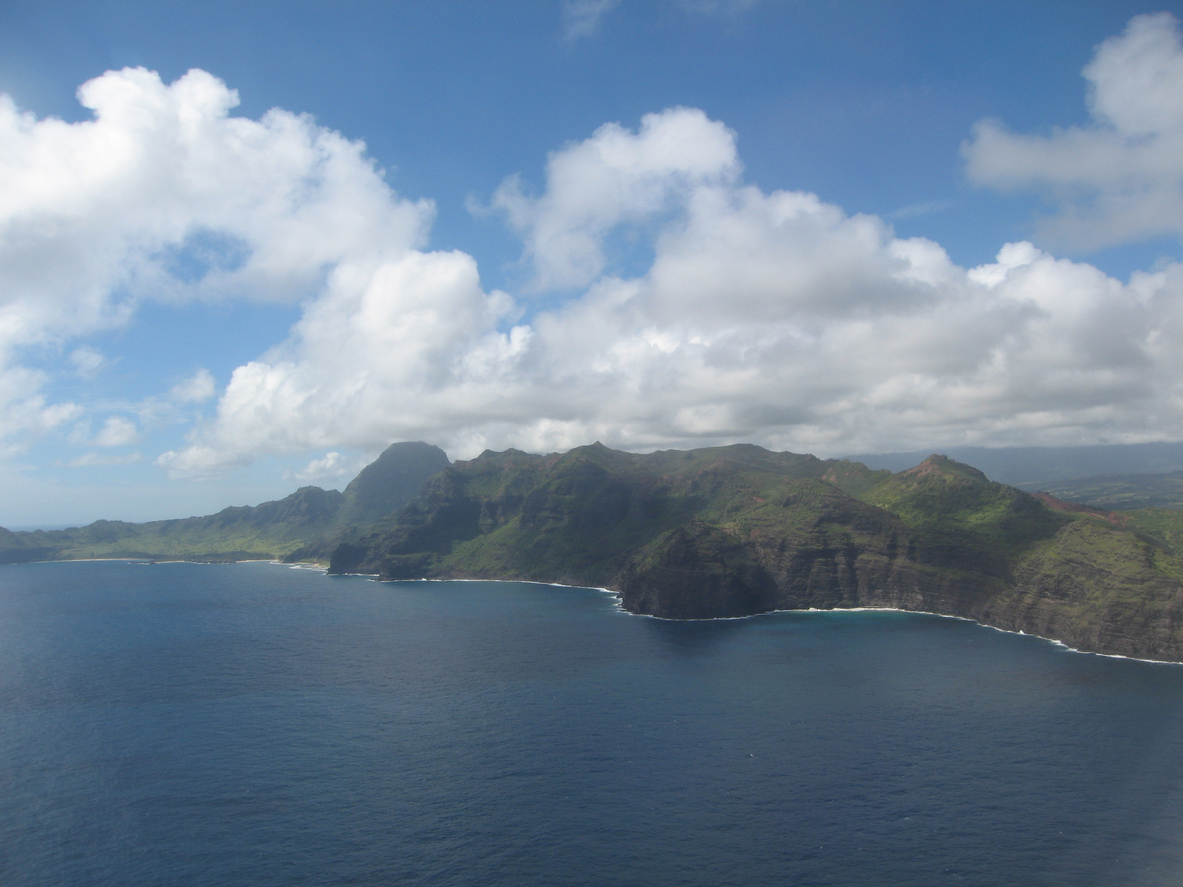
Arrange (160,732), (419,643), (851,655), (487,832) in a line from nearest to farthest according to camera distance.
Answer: (487,832), (160,732), (851,655), (419,643)

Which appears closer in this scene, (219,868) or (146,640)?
(219,868)

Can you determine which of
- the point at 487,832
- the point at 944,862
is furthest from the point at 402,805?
the point at 944,862

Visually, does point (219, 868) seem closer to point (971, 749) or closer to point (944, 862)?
point (944, 862)

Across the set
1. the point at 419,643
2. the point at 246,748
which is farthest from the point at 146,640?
the point at 246,748

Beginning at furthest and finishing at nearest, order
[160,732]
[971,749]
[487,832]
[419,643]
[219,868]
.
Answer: [419,643]
[160,732]
[971,749]
[487,832]
[219,868]

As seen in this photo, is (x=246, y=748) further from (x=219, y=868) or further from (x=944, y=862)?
(x=944, y=862)

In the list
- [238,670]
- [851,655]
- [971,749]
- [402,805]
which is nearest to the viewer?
[402,805]
